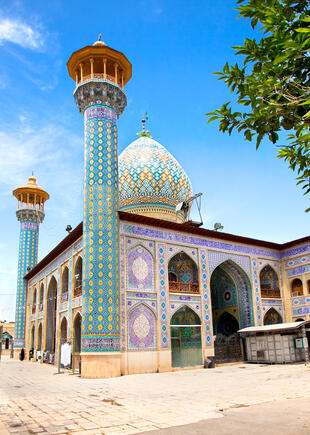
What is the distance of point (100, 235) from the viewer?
594 inches

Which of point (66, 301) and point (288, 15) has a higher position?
point (288, 15)

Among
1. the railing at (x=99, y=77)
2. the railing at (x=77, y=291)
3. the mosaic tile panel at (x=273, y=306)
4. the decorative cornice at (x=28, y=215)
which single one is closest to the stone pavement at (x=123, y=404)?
the railing at (x=77, y=291)

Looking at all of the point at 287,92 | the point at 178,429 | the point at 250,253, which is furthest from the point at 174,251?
the point at 287,92

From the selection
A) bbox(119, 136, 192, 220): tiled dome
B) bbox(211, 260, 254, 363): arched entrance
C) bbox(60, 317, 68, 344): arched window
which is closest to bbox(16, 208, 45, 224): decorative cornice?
bbox(119, 136, 192, 220): tiled dome

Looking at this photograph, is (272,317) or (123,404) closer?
(123,404)

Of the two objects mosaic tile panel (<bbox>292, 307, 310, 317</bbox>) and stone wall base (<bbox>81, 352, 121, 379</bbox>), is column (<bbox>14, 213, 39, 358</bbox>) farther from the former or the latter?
mosaic tile panel (<bbox>292, 307, 310, 317</bbox>)

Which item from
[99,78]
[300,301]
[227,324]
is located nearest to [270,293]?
[300,301]

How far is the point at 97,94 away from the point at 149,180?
6.59 metres

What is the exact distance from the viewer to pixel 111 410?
6680 millimetres

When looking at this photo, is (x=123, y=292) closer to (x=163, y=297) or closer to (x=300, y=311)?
(x=163, y=297)

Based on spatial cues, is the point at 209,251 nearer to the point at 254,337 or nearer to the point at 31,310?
the point at 254,337

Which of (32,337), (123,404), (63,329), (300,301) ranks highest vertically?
(300,301)

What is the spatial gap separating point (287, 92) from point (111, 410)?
5.67 meters

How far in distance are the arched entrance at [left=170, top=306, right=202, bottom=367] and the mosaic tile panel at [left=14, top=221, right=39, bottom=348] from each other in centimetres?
1564
